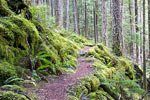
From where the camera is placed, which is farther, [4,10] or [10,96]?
[4,10]

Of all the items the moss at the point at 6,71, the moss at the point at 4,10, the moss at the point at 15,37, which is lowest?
the moss at the point at 6,71

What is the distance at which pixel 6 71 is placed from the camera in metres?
3.46

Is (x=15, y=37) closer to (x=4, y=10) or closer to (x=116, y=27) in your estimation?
(x=4, y=10)

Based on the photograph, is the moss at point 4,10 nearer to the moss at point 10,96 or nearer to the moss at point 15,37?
the moss at point 15,37

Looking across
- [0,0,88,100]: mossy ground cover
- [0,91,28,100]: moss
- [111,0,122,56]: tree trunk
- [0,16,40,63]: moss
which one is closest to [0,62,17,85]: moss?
[0,0,88,100]: mossy ground cover

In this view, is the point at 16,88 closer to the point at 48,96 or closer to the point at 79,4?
the point at 48,96

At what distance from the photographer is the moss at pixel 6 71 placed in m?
3.36

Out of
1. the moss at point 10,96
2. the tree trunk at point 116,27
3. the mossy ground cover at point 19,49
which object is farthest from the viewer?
the tree trunk at point 116,27

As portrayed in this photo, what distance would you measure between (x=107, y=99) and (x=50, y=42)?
3.00 meters

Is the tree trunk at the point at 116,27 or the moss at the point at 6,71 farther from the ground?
the tree trunk at the point at 116,27

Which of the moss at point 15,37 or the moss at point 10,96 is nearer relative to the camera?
the moss at point 10,96

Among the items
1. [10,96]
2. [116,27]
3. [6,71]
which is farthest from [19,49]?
[116,27]

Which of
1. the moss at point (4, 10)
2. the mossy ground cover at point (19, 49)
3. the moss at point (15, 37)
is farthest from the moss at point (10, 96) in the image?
the moss at point (4, 10)

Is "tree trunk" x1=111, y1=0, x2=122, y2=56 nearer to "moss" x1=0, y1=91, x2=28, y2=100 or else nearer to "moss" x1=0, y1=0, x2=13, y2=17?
"moss" x1=0, y1=0, x2=13, y2=17
